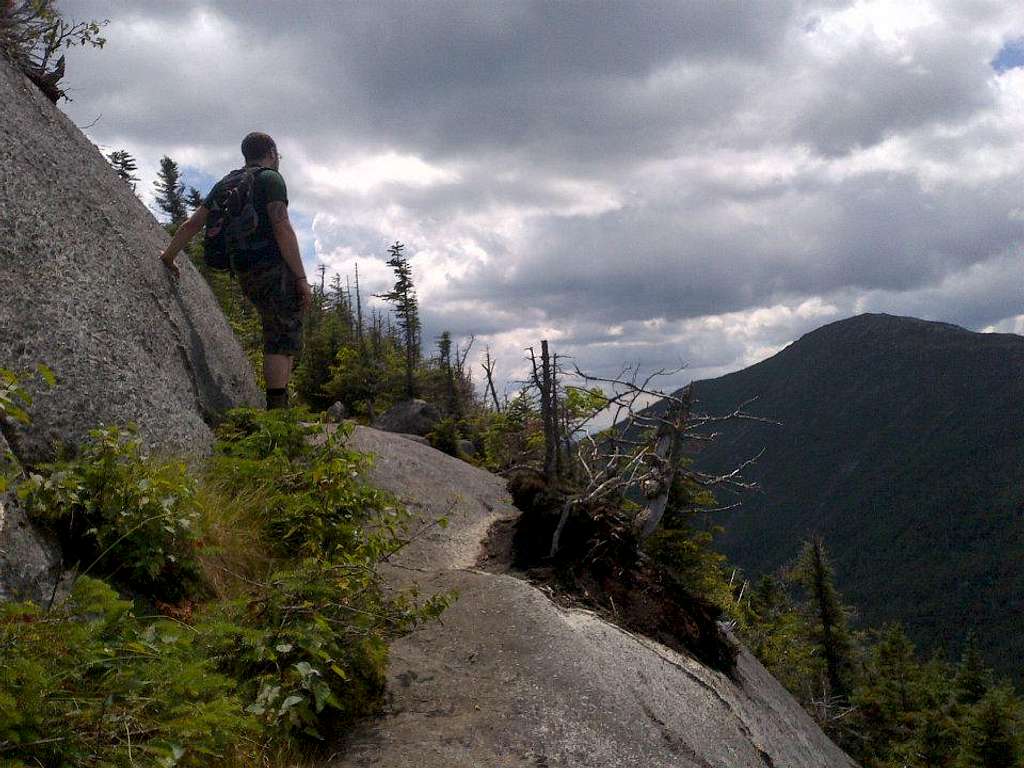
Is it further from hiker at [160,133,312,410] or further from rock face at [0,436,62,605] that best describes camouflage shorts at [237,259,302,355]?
rock face at [0,436,62,605]

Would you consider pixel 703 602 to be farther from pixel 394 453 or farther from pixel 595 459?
pixel 394 453

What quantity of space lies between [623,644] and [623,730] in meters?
1.14

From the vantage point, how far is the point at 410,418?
20.1 meters

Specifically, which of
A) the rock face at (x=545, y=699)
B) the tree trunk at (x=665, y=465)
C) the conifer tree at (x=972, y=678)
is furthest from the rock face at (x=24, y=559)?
the conifer tree at (x=972, y=678)

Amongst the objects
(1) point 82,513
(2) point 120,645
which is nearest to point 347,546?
(1) point 82,513

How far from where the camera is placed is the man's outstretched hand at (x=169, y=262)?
24.9 ft

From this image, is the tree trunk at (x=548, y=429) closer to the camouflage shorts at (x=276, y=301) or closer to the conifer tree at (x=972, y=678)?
the camouflage shorts at (x=276, y=301)

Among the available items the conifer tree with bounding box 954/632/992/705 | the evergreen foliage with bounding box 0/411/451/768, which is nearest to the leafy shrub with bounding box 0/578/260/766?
the evergreen foliage with bounding box 0/411/451/768

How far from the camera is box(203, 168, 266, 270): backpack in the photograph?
7.40 m

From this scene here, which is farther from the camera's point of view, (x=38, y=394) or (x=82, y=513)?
(x=38, y=394)

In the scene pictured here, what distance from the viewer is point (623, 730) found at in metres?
4.29

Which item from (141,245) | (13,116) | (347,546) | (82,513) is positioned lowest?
(347,546)

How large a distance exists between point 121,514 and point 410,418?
16179mm

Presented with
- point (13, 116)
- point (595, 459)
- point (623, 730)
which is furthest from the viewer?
point (595, 459)
